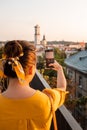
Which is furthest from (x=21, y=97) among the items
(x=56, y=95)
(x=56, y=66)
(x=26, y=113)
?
(x=56, y=66)

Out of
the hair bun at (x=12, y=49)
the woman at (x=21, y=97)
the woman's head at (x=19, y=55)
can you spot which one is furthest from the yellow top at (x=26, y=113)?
the hair bun at (x=12, y=49)

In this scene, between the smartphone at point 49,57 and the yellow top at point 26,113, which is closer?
the yellow top at point 26,113

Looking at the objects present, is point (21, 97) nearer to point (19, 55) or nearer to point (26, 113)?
point (26, 113)

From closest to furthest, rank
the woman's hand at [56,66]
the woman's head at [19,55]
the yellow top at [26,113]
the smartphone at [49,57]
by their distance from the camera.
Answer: the yellow top at [26,113]
the woman's head at [19,55]
the woman's hand at [56,66]
the smartphone at [49,57]

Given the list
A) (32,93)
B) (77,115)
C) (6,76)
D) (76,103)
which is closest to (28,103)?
(32,93)

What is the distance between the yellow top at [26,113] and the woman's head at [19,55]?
18 cm

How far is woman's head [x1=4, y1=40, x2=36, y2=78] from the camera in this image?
99.5 inches

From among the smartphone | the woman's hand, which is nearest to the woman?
the woman's hand

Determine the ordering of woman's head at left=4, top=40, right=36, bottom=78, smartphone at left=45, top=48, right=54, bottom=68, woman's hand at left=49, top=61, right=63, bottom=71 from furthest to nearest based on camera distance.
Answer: smartphone at left=45, top=48, right=54, bottom=68 → woman's hand at left=49, top=61, right=63, bottom=71 → woman's head at left=4, top=40, right=36, bottom=78

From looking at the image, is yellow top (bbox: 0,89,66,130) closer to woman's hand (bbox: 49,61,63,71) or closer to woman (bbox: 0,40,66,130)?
woman (bbox: 0,40,66,130)

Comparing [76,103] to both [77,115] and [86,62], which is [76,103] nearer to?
[77,115]

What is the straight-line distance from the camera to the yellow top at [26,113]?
2.42m

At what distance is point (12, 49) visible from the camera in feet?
8.44

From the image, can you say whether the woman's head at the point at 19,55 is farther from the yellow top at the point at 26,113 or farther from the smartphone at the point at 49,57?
the smartphone at the point at 49,57
